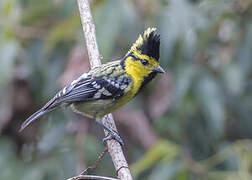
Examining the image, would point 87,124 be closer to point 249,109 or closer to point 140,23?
point 140,23

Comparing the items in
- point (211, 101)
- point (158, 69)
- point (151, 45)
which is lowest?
point (211, 101)

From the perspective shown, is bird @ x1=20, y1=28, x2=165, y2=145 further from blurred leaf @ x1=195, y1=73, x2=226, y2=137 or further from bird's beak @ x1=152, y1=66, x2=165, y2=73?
blurred leaf @ x1=195, y1=73, x2=226, y2=137

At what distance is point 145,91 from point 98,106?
3.64 feet

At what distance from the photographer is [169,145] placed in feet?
16.6

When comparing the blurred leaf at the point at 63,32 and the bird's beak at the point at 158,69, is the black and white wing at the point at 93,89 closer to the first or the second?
the bird's beak at the point at 158,69

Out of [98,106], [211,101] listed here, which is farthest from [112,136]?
[211,101]

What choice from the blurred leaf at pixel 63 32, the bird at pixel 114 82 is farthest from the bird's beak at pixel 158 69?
the blurred leaf at pixel 63 32

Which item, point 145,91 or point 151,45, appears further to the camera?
point 145,91

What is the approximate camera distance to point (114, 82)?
4.86 metres

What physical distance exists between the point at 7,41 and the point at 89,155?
1.22m

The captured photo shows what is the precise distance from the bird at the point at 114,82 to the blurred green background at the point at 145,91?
192 mm

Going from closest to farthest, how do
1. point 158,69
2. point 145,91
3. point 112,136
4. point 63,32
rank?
point 112,136 < point 158,69 < point 63,32 < point 145,91

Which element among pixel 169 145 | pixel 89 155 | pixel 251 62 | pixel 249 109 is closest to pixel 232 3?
pixel 251 62

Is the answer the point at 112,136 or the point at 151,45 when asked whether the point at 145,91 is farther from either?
the point at 112,136
